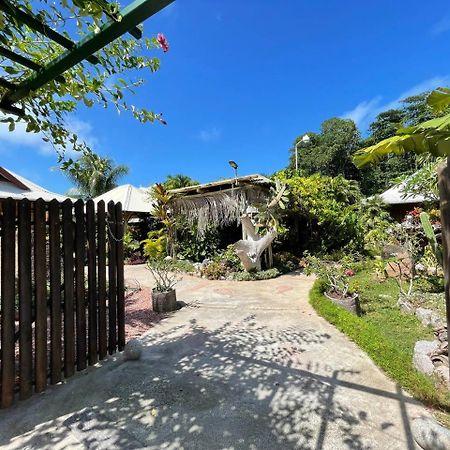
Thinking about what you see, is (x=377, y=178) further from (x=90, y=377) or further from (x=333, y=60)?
(x=90, y=377)

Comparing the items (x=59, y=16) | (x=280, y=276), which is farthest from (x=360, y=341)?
(x=280, y=276)

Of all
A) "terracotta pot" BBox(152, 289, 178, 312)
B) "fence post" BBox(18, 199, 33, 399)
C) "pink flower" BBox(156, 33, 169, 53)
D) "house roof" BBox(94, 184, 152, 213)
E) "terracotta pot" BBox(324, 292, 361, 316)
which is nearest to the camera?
"pink flower" BBox(156, 33, 169, 53)

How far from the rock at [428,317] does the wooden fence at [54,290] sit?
5.41 metres

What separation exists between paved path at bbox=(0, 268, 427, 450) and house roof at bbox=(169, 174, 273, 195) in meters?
7.44

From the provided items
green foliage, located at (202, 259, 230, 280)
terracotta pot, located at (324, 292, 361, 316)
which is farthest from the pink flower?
green foliage, located at (202, 259, 230, 280)

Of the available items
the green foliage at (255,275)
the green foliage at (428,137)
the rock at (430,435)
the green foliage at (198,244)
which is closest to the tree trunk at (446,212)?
the green foliage at (428,137)

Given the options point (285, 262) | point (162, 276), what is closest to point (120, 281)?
point (162, 276)

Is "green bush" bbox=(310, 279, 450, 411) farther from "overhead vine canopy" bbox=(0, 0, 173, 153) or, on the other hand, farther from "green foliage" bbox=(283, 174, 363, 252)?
"green foliage" bbox=(283, 174, 363, 252)

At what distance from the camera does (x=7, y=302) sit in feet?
9.43

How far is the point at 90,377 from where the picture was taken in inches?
137

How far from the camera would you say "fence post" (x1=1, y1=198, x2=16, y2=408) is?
2.86m

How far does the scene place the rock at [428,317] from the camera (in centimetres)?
491

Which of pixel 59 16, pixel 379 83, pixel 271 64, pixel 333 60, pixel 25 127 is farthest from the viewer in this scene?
pixel 379 83

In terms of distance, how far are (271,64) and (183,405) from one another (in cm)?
1354
